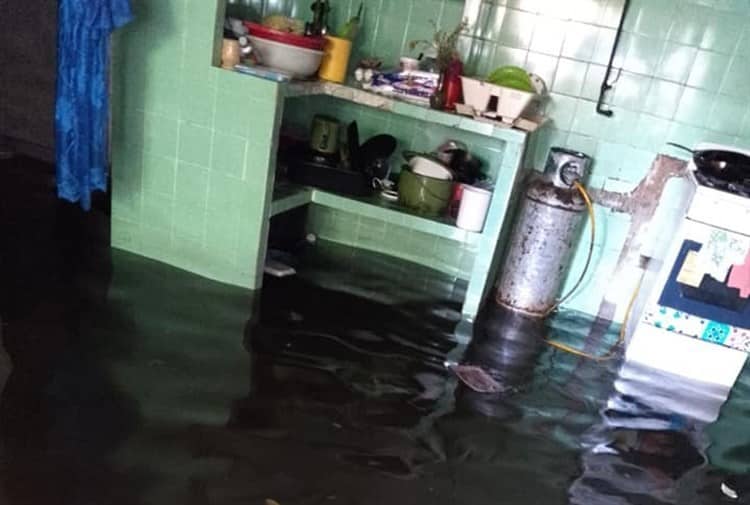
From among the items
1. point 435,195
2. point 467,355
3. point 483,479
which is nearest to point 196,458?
point 483,479

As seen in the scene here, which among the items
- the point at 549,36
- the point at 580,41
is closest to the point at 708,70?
the point at 580,41

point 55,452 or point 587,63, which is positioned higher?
point 587,63

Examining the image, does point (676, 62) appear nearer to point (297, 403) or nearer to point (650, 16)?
point (650, 16)

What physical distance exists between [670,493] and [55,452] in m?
1.70

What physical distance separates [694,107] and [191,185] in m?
2.15

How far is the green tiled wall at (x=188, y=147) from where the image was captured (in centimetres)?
240

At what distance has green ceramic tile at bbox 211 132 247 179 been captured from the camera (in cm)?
246

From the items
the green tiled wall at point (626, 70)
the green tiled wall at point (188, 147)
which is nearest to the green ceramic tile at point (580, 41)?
the green tiled wall at point (626, 70)

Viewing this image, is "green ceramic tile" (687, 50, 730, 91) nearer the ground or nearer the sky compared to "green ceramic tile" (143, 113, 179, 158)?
nearer the sky

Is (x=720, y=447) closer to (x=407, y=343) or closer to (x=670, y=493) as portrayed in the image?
(x=670, y=493)

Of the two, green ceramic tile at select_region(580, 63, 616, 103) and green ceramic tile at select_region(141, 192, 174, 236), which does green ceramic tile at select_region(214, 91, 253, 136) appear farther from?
green ceramic tile at select_region(580, 63, 616, 103)

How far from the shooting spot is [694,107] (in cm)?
280

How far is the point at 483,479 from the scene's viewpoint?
5.88ft

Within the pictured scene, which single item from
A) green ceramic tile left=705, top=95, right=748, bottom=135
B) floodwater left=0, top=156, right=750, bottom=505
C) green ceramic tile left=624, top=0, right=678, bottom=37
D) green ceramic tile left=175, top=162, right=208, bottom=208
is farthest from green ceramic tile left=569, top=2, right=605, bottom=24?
green ceramic tile left=175, top=162, right=208, bottom=208
